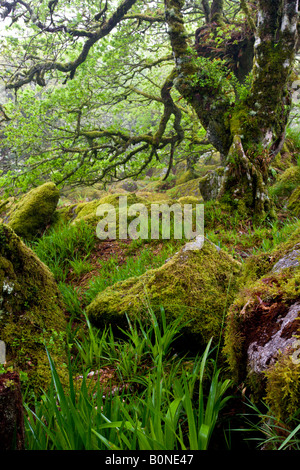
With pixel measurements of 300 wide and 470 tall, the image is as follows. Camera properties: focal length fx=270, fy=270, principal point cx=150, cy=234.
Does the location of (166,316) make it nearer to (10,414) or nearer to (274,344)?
(274,344)

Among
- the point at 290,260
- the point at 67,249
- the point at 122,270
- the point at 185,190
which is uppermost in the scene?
the point at 185,190

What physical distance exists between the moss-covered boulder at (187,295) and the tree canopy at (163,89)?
3052 mm

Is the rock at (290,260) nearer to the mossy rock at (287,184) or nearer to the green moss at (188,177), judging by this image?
the mossy rock at (287,184)

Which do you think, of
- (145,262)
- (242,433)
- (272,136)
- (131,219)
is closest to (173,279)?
(242,433)

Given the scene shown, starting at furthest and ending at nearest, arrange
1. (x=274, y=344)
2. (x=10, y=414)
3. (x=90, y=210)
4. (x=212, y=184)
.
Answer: (x=90, y=210)
(x=212, y=184)
(x=274, y=344)
(x=10, y=414)

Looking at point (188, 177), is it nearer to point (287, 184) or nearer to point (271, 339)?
point (287, 184)

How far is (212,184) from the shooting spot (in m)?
6.09

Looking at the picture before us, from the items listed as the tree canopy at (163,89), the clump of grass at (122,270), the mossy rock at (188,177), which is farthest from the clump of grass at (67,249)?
the mossy rock at (188,177)

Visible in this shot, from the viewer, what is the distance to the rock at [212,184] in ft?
19.3

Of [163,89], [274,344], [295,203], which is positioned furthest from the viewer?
[163,89]

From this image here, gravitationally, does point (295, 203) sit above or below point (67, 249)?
above

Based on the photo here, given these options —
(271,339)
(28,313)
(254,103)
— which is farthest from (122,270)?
(254,103)

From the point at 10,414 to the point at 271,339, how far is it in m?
1.17

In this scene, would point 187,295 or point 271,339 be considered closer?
point 271,339
